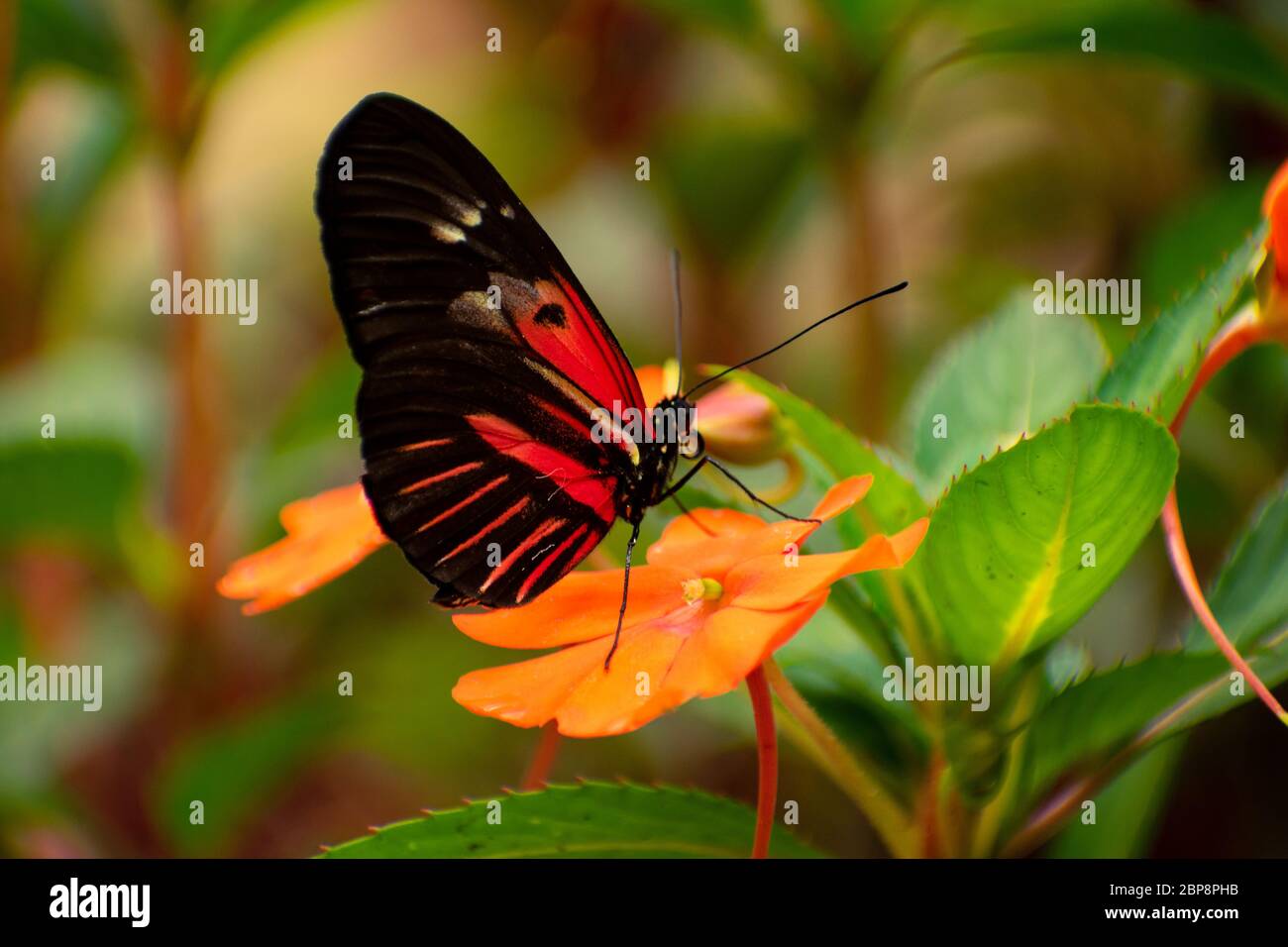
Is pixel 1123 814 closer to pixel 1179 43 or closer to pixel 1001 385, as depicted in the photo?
pixel 1001 385

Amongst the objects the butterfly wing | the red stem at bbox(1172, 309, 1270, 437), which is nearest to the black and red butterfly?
the butterfly wing

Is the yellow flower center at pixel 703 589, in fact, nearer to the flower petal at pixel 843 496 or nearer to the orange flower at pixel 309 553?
the flower petal at pixel 843 496

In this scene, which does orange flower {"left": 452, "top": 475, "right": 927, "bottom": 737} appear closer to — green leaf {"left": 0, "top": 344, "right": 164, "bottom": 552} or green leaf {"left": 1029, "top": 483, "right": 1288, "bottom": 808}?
green leaf {"left": 1029, "top": 483, "right": 1288, "bottom": 808}

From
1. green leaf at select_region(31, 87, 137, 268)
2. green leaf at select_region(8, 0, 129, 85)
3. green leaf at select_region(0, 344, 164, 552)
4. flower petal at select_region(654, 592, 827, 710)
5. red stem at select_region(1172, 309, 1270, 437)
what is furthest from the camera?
green leaf at select_region(31, 87, 137, 268)

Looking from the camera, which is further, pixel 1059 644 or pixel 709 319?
pixel 709 319
